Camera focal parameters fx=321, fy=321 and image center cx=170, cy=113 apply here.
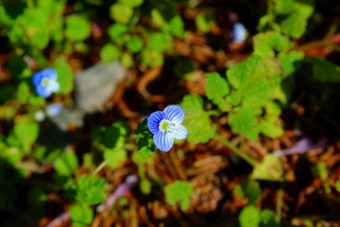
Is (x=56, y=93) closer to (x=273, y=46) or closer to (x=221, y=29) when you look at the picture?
(x=221, y=29)

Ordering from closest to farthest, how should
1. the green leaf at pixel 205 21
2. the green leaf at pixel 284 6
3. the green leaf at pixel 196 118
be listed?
1. the green leaf at pixel 196 118
2. the green leaf at pixel 284 6
3. the green leaf at pixel 205 21

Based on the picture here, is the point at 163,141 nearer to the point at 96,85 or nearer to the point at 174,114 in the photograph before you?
the point at 174,114

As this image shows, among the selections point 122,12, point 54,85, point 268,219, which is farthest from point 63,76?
point 268,219

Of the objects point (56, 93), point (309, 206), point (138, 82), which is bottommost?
point (309, 206)

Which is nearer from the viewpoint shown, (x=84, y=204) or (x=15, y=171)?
(x=84, y=204)

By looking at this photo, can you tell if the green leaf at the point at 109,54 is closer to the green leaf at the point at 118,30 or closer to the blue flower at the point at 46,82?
the green leaf at the point at 118,30

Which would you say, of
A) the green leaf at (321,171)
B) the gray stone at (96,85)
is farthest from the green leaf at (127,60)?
the green leaf at (321,171)

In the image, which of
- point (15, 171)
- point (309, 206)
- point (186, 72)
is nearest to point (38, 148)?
point (15, 171)
